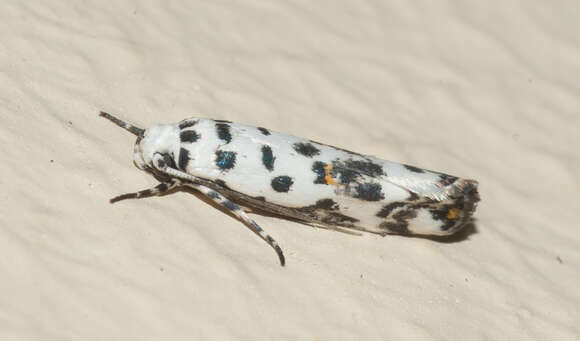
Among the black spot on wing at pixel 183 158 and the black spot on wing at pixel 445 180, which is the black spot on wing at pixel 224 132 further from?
the black spot on wing at pixel 445 180

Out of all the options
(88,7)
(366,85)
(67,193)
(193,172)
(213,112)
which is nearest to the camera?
(67,193)

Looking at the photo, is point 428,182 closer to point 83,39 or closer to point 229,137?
point 229,137

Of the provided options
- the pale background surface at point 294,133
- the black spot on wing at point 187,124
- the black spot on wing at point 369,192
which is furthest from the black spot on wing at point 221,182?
the black spot on wing at point 369,192

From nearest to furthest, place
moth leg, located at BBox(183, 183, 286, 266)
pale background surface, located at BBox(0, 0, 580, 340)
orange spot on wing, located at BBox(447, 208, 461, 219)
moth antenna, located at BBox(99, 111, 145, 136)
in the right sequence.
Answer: pale background surface, located at BBox(0, 0, 580, 340) → moth leg, located at BBox(183, 183, 286, 266) → orange spot on wing, located at BBox(447, 208, 461, 219) → moth antenna, located at BBox(99, 111, 145, 136)

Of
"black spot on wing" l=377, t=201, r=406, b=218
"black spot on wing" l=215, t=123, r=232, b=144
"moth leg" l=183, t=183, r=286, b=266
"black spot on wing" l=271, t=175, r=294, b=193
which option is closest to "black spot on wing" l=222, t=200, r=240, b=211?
"moth leg" l=183, t=183, r=286, b=266

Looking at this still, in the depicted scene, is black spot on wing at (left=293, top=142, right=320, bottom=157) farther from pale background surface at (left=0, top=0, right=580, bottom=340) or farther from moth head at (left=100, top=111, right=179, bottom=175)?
moth head at (left=100, top=111, right=179, bottom=175)

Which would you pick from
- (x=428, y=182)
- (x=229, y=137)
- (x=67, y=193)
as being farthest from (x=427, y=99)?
(x=67, y=193)

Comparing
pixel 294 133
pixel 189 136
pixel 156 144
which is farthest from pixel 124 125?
pixel 294 133
